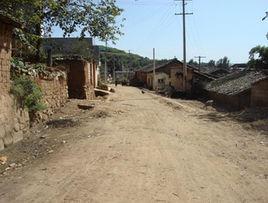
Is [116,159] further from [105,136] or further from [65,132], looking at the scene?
[65,132]

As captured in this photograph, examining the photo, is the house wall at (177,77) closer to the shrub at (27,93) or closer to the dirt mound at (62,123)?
the dirt mound at (62,123)

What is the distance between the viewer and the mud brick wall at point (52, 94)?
1570 cm

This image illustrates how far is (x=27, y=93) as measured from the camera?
13.4 meters

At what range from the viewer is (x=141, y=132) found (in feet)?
46.7

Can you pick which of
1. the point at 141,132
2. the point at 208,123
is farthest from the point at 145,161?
the point at 208,123

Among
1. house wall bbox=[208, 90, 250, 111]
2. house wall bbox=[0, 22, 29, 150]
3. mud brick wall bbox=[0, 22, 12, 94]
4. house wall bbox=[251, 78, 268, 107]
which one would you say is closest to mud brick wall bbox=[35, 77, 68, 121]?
house wall bbox=[0, 22, 29, 150]

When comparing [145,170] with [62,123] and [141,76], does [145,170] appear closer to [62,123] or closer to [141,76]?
[62,123]

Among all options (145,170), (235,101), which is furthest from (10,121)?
(235,101)

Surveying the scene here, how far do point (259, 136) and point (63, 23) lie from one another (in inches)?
458

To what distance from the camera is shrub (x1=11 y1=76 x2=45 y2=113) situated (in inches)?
502

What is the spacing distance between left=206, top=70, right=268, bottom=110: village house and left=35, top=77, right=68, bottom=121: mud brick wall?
12466 mm

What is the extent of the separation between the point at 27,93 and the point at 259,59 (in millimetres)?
41674

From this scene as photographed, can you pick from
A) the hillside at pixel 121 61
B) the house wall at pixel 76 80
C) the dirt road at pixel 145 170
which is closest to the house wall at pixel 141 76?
the hillside at pixel 121 61

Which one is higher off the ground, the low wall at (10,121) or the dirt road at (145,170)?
the low wall at (10,121)
